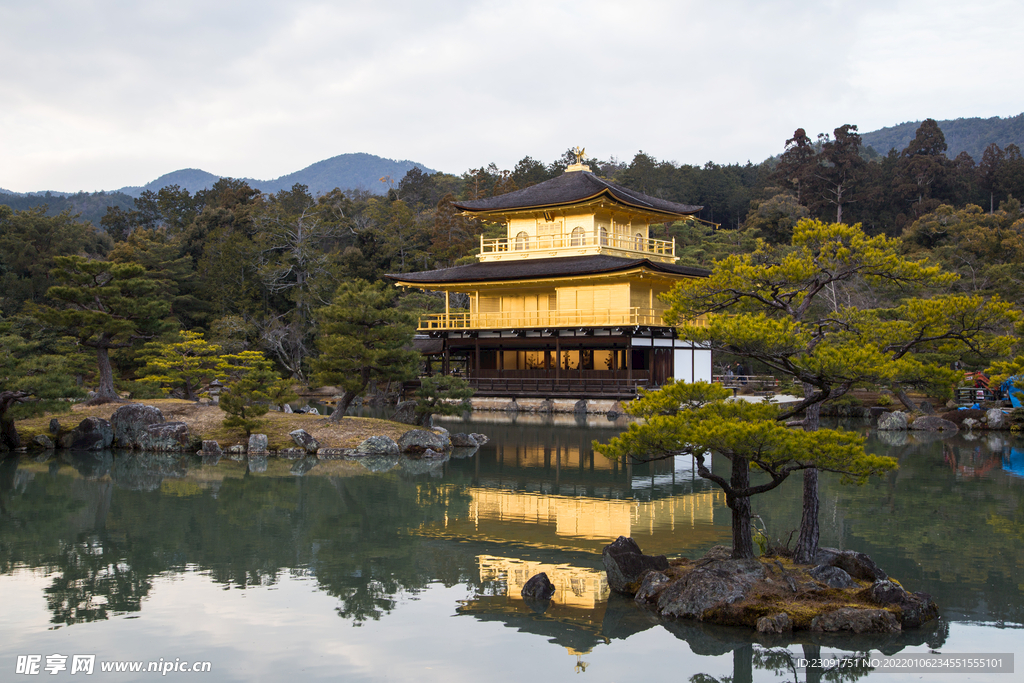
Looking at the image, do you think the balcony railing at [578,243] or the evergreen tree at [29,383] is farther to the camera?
the balcony railing at [578,243]

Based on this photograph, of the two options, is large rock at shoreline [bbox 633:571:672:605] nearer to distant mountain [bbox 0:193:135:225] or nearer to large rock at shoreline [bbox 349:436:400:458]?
large rock at shoreline [bbox 349:436:400:458]

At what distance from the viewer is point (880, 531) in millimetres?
11062

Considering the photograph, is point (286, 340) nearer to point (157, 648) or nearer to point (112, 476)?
point (112, 476)

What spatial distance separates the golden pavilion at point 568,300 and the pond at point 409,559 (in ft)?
47.3

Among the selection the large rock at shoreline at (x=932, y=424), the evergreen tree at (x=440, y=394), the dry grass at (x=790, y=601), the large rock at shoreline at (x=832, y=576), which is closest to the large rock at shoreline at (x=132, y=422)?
the evergreen tree at (x=440, y=394)

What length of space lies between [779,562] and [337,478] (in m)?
9.86

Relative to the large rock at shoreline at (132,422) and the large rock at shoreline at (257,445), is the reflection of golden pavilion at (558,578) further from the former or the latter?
the large rock at shoreline at (132,422)

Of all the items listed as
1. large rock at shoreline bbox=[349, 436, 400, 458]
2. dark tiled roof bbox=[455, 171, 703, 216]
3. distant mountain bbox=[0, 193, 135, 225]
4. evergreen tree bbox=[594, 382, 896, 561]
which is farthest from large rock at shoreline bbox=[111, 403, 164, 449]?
distant mountain bbox=[0, 193, 135, 225]

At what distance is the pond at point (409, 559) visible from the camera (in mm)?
6891

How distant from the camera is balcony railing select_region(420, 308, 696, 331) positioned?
30.9 m

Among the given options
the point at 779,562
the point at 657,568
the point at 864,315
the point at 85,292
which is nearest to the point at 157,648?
the point at 657,568

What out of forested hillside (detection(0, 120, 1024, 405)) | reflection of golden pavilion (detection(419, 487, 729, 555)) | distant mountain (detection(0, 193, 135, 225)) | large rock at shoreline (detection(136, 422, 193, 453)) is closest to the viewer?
reflection of golden pavilion (detection(419, 487, 729, 555))

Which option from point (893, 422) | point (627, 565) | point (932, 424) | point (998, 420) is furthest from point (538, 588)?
point (998, 420)

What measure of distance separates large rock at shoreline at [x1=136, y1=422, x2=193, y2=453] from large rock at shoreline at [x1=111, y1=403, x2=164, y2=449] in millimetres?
107
